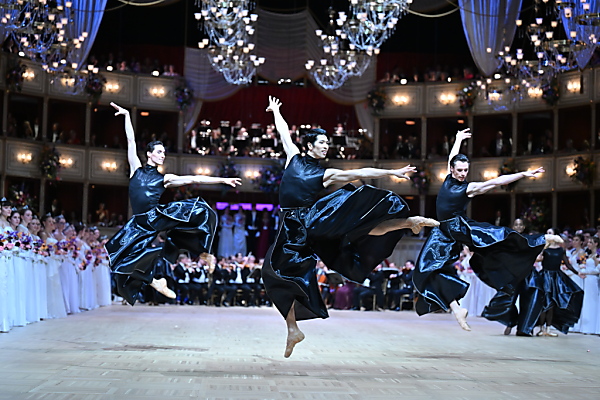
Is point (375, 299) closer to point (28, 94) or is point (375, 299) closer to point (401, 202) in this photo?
point (28, 94)

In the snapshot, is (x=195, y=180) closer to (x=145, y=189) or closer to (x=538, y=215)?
(x=145, y=189)

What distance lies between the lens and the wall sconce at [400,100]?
90.4 ft

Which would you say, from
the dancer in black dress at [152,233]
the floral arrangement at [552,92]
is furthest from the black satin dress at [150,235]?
the floral arrangement at [552,92]

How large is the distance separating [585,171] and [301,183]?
18040 mm

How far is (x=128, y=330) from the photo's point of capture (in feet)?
37.3

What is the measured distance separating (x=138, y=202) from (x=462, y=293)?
3.10m

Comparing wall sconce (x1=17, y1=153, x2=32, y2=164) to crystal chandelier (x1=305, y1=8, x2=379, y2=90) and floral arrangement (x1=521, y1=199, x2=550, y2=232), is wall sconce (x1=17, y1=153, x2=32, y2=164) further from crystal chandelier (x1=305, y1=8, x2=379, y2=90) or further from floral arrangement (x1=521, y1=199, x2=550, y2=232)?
floral arrangement (x1=521, y1=199, x2=550, y2=232)

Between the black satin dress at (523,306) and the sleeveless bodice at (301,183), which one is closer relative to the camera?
the sleeveless bodice at (301,183)

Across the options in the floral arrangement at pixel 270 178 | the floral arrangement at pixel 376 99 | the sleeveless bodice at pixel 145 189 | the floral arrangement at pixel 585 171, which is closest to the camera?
the sleeveless bodice at pixel 145 189

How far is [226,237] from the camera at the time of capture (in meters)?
27.1

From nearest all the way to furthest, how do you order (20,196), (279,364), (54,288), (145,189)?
(279,364) < (145,189) < (54,288) < (20,196)

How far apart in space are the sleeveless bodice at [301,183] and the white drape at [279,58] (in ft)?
62.1

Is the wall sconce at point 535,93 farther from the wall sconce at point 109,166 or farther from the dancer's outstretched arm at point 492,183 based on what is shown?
the dancer's outstretched arm at point 492,183

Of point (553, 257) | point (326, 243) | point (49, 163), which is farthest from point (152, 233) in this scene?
point (49, 163)
